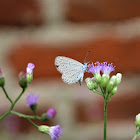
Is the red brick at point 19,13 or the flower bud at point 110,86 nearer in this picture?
the flower bud at point 110,86

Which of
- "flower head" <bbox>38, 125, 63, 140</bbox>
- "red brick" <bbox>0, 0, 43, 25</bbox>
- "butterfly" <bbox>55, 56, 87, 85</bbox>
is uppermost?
"red brick" <bbox>0, 0, 43, 25</bbox>

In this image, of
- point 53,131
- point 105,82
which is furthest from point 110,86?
point 53,131

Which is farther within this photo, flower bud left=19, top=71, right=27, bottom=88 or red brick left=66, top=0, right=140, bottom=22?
red brick left=66, top=0, right=140, bottom=22

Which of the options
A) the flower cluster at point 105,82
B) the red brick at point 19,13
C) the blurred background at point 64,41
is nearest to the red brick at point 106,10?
the blurred background at point 64,41

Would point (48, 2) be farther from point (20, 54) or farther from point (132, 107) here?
point (132, 107)

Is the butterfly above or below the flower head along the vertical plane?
above

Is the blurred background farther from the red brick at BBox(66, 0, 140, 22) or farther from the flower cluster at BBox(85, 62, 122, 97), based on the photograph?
the flower cluster at BBox(85, 62, 122, 97)

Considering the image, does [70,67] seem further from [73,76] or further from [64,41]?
[64,41]

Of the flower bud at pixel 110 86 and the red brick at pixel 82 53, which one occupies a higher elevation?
the red brick at pixel 82 53

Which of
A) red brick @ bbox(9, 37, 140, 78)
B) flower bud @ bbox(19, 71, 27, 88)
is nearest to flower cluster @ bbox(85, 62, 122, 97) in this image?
flower bud @ bbox(19, 71, 27, 88)

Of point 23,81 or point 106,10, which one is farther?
point 106,10

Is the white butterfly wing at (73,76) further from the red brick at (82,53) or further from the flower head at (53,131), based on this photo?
the red brick at (82,53)
